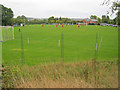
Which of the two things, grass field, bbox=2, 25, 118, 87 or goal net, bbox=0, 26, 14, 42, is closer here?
grass field, bbox=2, 25, 118, 87

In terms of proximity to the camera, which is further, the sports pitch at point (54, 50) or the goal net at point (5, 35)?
the goal net at point (5, 35)

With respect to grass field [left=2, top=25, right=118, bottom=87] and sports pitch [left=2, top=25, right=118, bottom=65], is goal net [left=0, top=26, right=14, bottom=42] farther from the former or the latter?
grass field [left=2, top=25, right=118, bottom=87]

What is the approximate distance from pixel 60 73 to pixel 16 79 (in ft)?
3.99

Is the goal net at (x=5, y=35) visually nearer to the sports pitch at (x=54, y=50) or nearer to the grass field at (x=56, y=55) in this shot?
the sports pitch at (x=54, y=50)

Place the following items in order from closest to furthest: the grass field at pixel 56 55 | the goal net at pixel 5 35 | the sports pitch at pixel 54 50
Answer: the grass field at pixel 56 55 → the sports pitch at pixel 54 50 → the goal net at pixel 5 35

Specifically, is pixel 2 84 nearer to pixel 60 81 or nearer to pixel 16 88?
pixel 16 88

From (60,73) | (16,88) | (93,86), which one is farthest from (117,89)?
(16,88)

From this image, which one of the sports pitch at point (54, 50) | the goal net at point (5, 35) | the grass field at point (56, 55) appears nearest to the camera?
the grass field at point (56, 55)

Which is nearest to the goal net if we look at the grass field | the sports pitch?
the sports pitch

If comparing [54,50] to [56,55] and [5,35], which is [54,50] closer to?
[56,55]

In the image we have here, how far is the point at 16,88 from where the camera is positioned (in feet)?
12.5

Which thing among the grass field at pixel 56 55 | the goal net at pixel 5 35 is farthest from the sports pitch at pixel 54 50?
the goal net at pixel 5 35

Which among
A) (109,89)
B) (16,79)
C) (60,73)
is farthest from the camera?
(60,73)

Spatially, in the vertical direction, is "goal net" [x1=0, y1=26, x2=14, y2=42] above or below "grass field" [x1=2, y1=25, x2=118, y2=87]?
above
